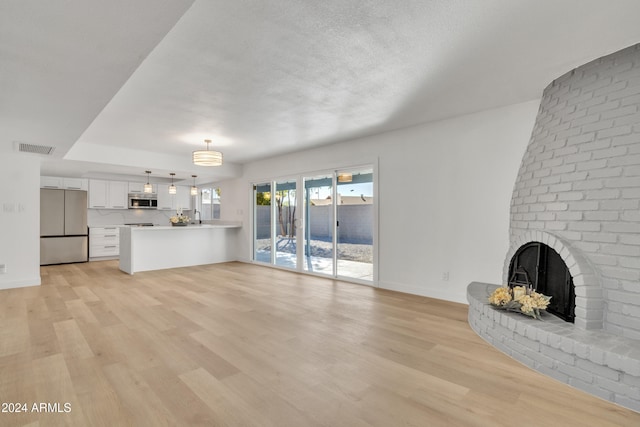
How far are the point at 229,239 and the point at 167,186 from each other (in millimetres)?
3027

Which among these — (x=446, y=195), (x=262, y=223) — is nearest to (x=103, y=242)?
(x=262, y=223)

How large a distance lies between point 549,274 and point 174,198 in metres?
9.45

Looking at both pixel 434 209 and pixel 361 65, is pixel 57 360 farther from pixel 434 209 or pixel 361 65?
pixel 434 209

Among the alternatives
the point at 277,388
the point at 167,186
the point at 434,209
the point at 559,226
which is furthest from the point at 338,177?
the point at 167,186

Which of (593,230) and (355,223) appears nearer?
(593,230)

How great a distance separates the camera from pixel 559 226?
257 centimetres

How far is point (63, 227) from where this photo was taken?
289 inches

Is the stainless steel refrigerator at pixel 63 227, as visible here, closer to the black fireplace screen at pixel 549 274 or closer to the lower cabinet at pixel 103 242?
Result: the lower cabinet at pixel 103 242

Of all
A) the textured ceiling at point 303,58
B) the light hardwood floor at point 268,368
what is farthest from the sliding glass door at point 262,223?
the light hardwood floor at point 268,368

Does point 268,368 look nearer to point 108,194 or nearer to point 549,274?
point 549,274

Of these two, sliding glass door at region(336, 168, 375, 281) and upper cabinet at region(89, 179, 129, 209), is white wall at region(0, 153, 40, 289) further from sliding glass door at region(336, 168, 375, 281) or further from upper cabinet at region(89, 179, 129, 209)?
sliding glass door at region(336, 168, 375, 281)

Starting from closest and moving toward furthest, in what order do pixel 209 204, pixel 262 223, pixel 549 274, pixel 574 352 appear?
pixel 574 352
pixel 549 274
pixel 262 223
pixel 209 204

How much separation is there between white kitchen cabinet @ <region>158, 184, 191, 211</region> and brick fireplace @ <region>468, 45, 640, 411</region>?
29.6 ft

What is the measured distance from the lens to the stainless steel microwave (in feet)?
28.5
